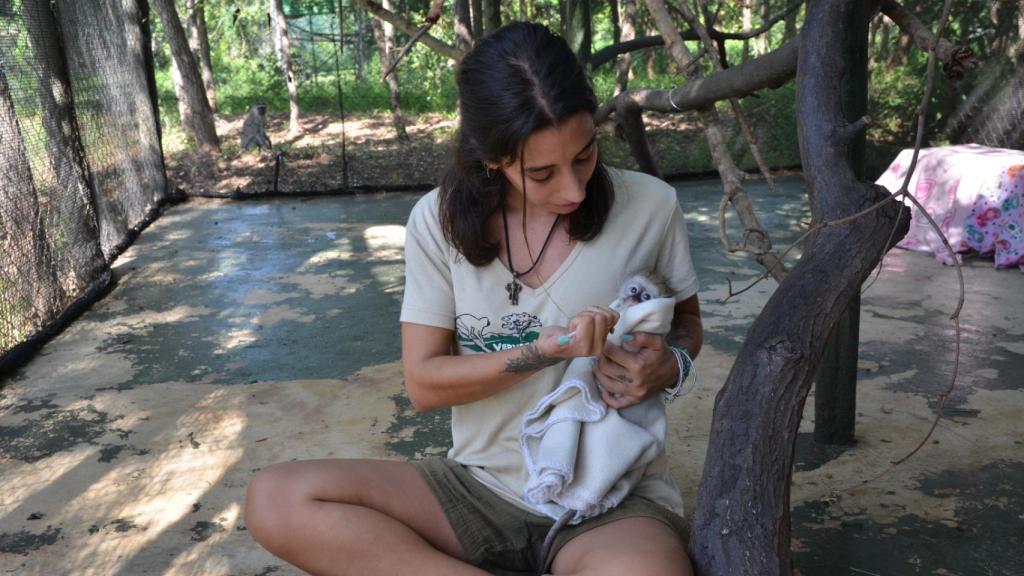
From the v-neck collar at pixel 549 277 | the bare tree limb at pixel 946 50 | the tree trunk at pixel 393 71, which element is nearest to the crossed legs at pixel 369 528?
the v-neck collar at pixel 549 277

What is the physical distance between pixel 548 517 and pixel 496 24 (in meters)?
3.80

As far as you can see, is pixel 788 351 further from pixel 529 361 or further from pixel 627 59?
pixel 627 59

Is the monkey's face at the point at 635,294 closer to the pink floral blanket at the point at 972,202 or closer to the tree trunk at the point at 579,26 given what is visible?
the tree trunk at the point at 579,26

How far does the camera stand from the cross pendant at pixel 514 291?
65.8 inches

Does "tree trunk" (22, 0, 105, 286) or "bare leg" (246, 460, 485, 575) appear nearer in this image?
"bare leg" (246, 460, 485, 575)

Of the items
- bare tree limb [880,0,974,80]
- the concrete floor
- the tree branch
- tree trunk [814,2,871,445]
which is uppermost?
bare tree limb [880,0,974,80]

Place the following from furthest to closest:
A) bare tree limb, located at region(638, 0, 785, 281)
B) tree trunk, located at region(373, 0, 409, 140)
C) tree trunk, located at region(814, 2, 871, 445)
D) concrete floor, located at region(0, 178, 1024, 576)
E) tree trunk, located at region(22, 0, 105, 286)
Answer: tree trunk, located at region(373, 0, 409, 140)
tree trunk, located at region(22, 0, 105, 286)
tree trunk, located at region(814, 2, 871, 445)
concrete floor, located at region(0, 178, 1024, 576)
bare tree limb, located at region(638, 0, 785, 281)

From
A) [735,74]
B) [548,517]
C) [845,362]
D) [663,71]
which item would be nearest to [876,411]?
[845,362]

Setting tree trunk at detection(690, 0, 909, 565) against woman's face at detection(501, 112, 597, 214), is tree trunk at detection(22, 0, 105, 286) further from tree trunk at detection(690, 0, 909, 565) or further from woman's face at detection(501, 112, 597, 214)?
tree trunk at detection(690, 0, 909, 565)

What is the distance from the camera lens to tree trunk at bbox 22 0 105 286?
441cm

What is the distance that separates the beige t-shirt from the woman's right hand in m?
0.18

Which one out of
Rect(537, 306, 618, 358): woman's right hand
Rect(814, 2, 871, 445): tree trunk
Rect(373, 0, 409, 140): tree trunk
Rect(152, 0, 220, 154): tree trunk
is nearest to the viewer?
Rect(537, 306, 618, 358): woman's right hand

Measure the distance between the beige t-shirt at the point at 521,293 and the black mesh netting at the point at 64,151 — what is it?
2523mm

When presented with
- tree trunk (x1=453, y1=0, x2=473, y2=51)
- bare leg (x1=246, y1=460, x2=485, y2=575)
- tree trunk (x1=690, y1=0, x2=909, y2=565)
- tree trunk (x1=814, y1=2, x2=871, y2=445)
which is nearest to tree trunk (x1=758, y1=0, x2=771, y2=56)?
tree trunk (x1=453, y1=0, x2=473, y2=51)
